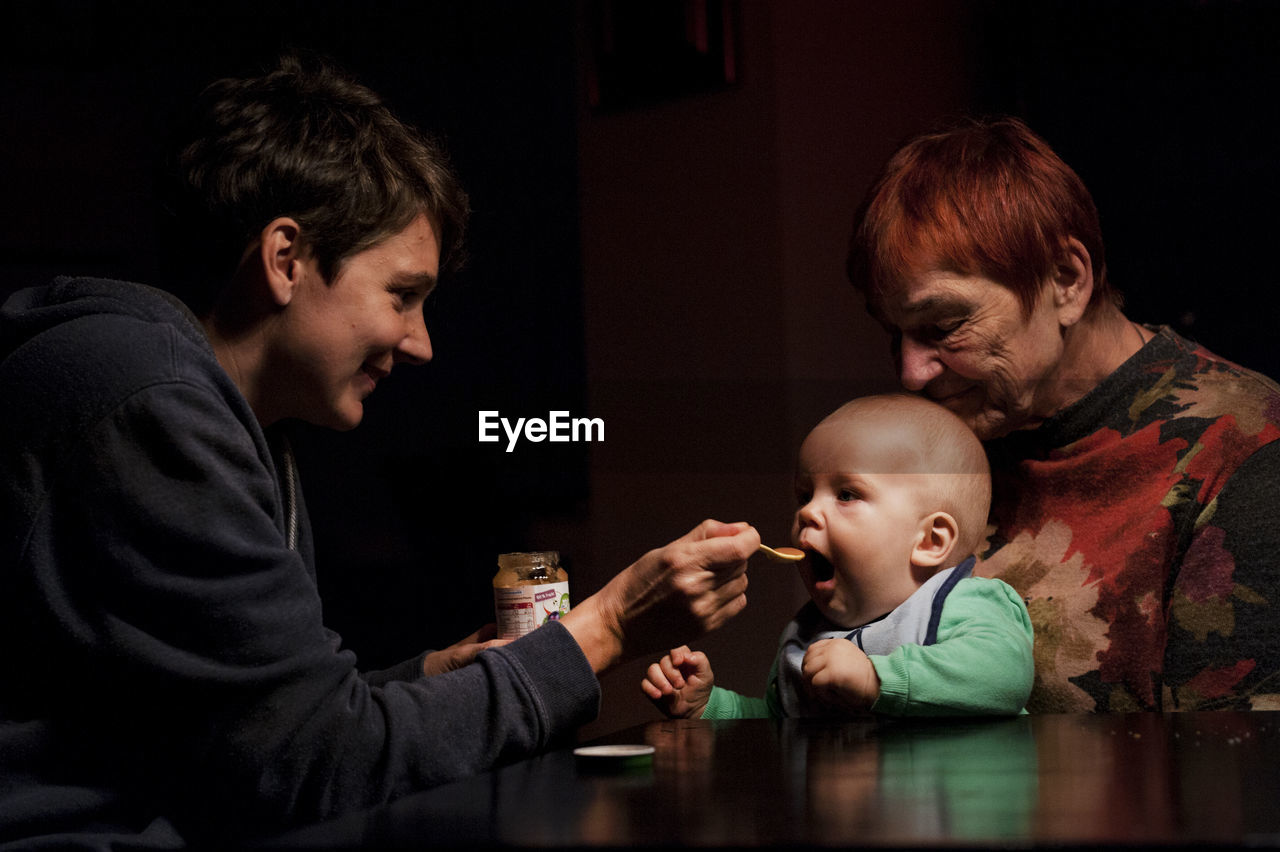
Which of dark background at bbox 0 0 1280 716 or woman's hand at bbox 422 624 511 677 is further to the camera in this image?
dark background at bbox 0 0 1280 716

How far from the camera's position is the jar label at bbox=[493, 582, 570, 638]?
4.82 feet

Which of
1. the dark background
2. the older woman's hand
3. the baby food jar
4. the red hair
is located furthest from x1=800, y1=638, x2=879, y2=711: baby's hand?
the dark background

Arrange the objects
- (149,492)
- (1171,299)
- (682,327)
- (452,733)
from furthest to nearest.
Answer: (682,327) < (1171,299) < (452,733) < (149,492)

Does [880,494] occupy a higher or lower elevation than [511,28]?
lower

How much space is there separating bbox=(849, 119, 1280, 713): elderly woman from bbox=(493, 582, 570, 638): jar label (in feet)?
2.05

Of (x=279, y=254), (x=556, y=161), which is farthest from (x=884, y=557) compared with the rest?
(x=556, y=161)

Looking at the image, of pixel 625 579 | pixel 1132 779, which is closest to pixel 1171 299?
pixel 625 579

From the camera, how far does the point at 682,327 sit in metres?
2.18

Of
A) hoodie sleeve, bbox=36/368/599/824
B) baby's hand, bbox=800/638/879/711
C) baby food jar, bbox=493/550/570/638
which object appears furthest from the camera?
baby food jar, bbox=493/550/570/638

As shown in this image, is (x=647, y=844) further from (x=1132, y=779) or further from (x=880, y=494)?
(x=880, y=494)

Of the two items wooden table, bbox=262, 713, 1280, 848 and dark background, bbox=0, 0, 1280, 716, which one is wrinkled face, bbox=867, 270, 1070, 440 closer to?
dark background, bbox=0, 0, 1280, 716

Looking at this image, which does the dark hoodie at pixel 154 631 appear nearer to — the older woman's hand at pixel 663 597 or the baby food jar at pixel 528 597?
the older woman's hand at pixel 663 597

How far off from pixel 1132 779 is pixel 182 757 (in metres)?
0.82

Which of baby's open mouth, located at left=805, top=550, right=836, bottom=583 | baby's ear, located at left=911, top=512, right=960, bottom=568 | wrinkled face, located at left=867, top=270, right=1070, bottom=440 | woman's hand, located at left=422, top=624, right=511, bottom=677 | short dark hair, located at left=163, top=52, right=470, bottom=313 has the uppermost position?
short dark hair, located at left=163, top=52, right=470, bottom=313
